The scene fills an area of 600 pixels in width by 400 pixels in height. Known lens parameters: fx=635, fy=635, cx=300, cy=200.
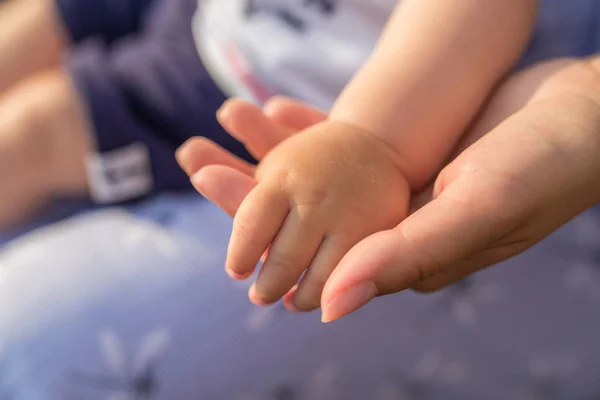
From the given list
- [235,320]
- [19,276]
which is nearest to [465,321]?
[235,320]

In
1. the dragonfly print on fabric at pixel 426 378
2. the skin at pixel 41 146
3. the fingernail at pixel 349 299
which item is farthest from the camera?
the skin at pixel 41 146

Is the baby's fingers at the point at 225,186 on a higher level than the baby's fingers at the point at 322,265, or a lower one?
higher

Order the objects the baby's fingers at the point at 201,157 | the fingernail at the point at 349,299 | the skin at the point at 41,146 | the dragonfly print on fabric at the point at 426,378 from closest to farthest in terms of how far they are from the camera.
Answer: the fingernail at the point at 349,299 → the baby's fingers at the point at 201,157 → the dragonfly print on fabric at the point at 426,378 → the skin at the point at 41,146

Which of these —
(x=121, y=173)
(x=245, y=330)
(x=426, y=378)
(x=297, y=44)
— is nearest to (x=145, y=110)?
(x=121, y=173)

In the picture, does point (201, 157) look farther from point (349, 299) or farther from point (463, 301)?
point (463, 301)

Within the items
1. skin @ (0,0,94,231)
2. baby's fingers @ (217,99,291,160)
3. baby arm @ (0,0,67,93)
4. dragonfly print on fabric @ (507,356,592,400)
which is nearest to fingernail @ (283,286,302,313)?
baby's fingers @ (217,99,291,160)

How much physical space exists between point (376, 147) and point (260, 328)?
20 centimetres

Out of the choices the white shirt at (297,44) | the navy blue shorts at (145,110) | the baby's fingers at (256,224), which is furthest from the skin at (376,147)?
the navy blue shorts at (145,110)

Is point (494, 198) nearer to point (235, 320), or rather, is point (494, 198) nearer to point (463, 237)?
point (463, 237)

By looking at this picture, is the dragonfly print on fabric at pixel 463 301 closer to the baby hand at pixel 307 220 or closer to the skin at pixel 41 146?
the baby hand at pixel 307 220

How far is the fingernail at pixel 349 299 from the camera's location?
11.3 inches

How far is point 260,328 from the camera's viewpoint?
0.49 meters

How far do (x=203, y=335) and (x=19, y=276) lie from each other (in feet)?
0.54

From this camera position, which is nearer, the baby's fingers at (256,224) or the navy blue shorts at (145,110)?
the baby's fingers at (256,224)
